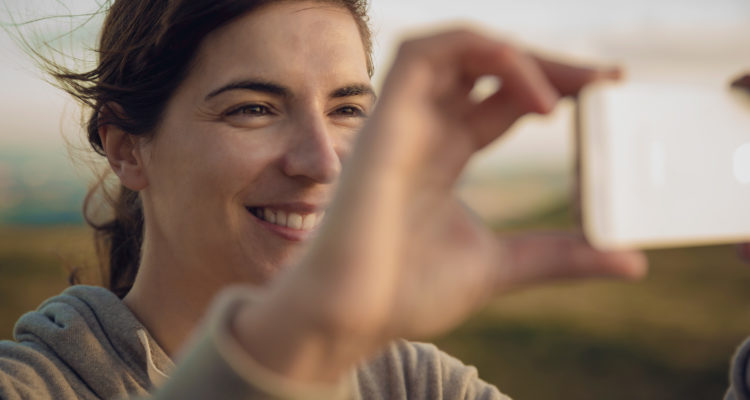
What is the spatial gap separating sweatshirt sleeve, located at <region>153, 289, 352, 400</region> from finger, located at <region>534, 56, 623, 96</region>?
0.48 metres

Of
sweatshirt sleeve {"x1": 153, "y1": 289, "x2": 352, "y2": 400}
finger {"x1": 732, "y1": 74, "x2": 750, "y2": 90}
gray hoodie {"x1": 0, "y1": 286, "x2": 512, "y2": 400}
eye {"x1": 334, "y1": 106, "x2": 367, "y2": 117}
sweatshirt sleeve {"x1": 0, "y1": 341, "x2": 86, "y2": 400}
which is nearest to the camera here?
sweatshirt sleeve {"x1": 153, "y1": 289, "x2": 352, "y2": 400}

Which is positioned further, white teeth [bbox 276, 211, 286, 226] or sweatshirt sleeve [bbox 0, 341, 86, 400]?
white teeth [bbox 276, 211, 286, 226]

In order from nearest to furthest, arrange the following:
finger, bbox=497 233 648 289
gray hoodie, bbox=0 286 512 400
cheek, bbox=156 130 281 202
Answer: finger, bbox=497 233 648 289, gray hoodie, bbox=0 286 512 400, cheek, bbox=156 130 281 202

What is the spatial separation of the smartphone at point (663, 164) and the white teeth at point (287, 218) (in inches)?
32.4

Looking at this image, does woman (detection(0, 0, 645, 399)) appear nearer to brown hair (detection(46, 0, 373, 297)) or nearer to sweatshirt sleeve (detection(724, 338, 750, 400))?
brown hair (detection(46, 0, 373, 297))

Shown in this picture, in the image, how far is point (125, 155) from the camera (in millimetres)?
1782

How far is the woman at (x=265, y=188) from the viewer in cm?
79

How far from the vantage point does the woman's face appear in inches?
60.6

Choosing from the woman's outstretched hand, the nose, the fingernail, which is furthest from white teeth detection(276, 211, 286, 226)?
the fingernail

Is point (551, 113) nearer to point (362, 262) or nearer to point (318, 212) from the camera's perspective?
point (362, 262)

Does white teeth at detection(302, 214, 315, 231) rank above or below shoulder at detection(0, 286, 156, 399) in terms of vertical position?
above

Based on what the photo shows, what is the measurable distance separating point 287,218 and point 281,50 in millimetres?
403

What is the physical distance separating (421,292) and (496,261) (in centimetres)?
12

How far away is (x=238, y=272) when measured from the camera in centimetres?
161
